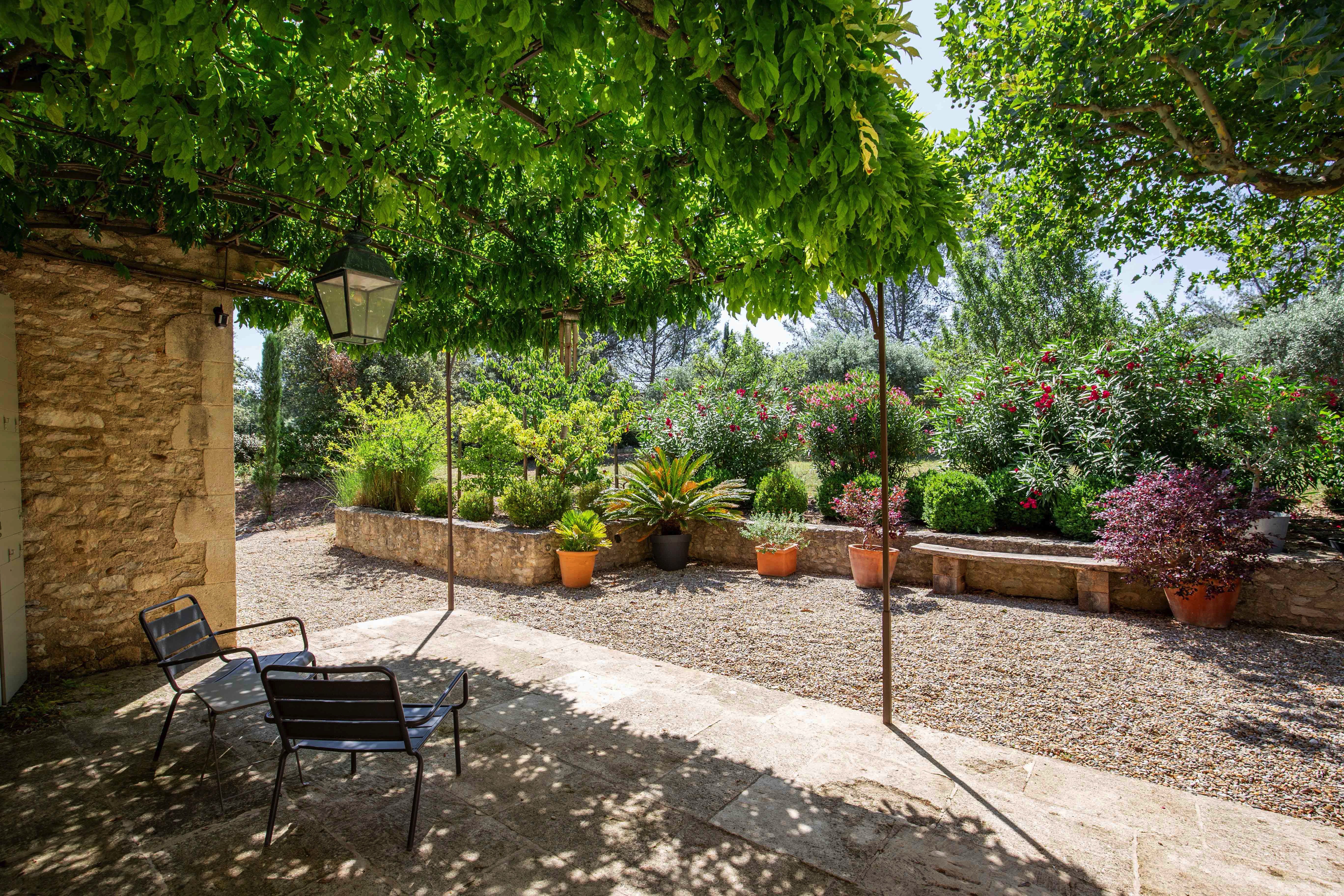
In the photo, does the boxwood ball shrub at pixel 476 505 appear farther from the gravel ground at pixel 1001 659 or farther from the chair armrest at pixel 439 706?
the chair armrest at pixel 439 706

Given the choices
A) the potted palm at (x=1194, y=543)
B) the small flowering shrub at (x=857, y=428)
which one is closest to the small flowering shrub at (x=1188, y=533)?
the potted palm at (x=1194, y=543)

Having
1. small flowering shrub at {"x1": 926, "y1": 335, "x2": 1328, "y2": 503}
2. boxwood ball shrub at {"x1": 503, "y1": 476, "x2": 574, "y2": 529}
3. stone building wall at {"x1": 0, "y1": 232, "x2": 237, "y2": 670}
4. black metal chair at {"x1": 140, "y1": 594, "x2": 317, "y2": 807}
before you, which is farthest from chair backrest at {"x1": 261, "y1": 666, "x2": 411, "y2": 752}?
small flowering shrub at {"x1": 926, "y1": 335, "x2": 1328, "y2": 503}

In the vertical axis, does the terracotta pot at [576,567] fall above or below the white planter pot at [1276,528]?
below

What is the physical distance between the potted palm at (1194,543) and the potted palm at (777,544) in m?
2.90

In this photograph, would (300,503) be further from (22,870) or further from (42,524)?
(22,870)

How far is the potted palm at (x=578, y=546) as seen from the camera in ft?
22.2

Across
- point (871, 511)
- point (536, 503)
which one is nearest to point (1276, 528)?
point (871, 511)

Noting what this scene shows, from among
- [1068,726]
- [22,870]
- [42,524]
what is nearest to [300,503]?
[42,524]

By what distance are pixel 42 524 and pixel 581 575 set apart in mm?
4129

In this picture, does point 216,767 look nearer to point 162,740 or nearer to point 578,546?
point 162,740

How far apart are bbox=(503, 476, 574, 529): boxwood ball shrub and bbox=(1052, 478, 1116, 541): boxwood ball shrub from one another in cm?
516

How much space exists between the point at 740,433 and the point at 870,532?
2811 millimetres

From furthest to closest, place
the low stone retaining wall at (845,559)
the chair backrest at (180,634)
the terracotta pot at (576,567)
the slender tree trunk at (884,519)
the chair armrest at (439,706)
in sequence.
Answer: the terracotta pot at (576,567) → the low stone retaining wall at (845,559) → the slender tree trunk at (884,519) → the chair backrest at (180,634) → the chair armrest at (439,706)

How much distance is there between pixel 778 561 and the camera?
23.0 ft
